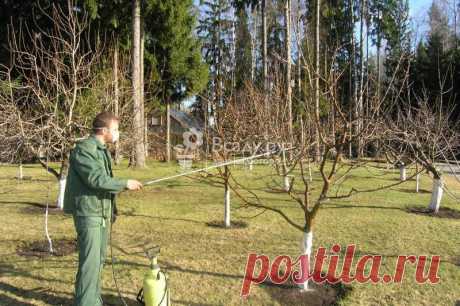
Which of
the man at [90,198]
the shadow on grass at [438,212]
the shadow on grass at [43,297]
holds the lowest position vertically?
the shadow on grass at [43,297]

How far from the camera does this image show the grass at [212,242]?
4141 mm

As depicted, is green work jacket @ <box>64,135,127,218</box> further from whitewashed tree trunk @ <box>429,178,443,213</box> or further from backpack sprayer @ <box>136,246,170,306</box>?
whitewashed tree trunk @ <box>429,178,443,213</box>

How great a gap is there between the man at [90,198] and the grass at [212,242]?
0.64m

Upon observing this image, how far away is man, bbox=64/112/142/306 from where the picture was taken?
3197mm

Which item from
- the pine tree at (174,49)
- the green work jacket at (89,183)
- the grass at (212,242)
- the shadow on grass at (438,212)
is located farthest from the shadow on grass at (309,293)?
the pine tree at (174,49)

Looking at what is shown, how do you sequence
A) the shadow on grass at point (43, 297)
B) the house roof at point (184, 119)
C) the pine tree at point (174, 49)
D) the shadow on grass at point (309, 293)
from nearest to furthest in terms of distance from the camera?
the shadow on grass at point (43, 297)
the shadow on grass at point (309, 293)
the pine tree at point (174, 49)
the house roof at point (184, 119)

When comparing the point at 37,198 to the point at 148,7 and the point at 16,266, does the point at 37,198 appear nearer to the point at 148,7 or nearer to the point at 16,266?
the point at 16,266

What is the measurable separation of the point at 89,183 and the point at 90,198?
18 centimetres

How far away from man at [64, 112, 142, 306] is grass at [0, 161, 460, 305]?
64 centimetres

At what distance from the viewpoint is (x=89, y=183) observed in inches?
124

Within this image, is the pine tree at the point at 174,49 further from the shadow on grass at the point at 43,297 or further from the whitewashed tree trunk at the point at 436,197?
the shadow on grass at the point at 43,297

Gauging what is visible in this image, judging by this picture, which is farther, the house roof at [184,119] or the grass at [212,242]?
the house roof at [184,119]

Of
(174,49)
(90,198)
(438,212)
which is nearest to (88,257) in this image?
(90,198)

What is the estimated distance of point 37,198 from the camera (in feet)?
32.1
